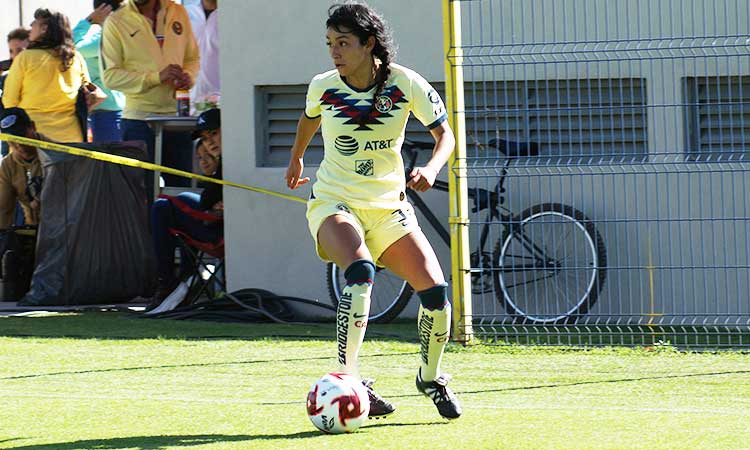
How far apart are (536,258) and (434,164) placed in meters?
3.95

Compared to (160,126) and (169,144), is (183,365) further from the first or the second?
(169,144)

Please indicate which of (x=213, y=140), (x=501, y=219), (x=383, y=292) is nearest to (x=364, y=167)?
(x=501, y=219)

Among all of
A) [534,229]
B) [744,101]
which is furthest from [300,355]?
[744,101]

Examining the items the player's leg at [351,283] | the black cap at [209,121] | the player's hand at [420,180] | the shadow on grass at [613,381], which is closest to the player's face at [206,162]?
the black cap at [209,121]

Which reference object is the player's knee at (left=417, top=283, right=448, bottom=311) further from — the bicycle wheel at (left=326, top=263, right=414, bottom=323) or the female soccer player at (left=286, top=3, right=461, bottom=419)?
the bicycle wheel at (left=326, top=263, right=414, bottom=323)

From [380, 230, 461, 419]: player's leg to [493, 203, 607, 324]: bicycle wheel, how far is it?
11.8 feet

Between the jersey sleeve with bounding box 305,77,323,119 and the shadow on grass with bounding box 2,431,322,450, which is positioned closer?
the shadow on grass with bounding box 2,431,322,450

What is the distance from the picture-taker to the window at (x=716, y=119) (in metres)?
10.1

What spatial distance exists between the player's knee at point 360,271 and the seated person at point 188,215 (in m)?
5.90

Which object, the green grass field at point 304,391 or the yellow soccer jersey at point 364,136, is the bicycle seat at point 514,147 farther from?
the yellow soccer jersey at point 364,136

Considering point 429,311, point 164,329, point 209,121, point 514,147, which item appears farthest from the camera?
point 209,121

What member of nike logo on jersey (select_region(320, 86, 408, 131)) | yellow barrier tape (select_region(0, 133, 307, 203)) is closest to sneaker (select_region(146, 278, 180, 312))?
yellow barrier tape (select_region(0, 133, 307, 203))

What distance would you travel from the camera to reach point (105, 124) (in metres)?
14.8

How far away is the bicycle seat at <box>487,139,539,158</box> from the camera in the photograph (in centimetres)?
1028
